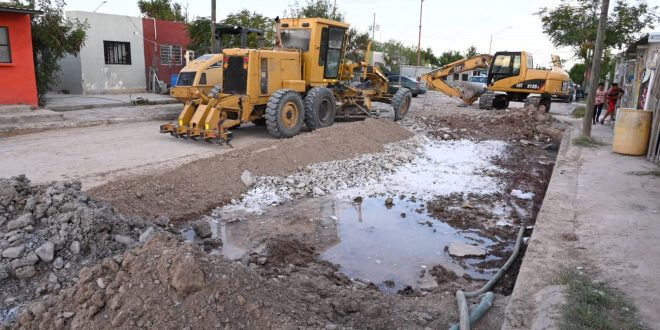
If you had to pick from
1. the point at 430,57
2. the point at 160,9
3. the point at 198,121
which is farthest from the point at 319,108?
the point at 430,57

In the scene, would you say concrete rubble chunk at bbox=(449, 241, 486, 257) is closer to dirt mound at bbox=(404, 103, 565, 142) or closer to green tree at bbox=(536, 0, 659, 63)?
dirt mound at bbox=(404, 103, 565, 142)

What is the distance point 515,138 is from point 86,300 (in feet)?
43.5

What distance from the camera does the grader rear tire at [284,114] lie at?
11.2m

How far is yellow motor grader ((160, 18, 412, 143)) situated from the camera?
10922mm

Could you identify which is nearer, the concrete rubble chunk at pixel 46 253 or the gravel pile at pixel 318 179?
the concrete rubble chunk at pixel 46 253

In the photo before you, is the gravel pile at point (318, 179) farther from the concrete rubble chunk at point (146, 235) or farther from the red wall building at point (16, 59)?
the red wall building at point (16, 59)

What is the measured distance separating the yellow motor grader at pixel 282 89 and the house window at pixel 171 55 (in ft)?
38.0

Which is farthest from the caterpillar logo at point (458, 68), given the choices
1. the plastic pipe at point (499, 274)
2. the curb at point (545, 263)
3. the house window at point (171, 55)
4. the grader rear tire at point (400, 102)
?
the plastic pipe at point (499, 274)

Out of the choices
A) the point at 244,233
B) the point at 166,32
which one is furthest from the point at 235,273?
the point at 166,32

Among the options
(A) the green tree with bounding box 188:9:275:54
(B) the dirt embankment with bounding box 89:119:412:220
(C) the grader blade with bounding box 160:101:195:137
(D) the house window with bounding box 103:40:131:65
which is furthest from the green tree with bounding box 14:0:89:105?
(B) the dirt embankment with bounding box 89:119:412:220

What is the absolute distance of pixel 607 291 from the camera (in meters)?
3.85

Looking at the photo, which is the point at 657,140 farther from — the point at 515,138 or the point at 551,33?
the point at 551,33

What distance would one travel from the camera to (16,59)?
14.1m

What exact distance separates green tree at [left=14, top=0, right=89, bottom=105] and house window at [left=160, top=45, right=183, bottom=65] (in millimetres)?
6545
